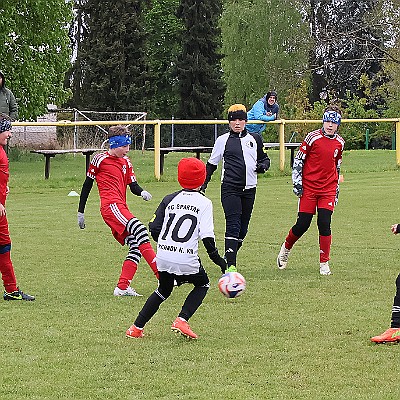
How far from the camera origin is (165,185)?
2155 centimetres

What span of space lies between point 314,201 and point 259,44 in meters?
61.6

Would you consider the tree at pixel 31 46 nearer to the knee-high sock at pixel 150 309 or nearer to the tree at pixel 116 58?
the tree at pixel 116 58

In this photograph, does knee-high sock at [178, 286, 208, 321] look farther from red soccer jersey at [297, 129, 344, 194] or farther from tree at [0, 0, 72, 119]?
tree at [0, 0, 72, 119]

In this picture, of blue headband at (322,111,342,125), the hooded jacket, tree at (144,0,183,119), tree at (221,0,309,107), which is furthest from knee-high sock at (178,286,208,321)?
tree at (221,0,309,107)

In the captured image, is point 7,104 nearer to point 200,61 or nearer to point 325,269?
point 325,269

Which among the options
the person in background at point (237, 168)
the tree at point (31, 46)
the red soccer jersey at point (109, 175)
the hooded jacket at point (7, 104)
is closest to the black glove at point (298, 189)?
the person in background at point (237, 168)

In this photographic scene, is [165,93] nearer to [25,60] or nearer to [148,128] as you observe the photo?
[148,128]

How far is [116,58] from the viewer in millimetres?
58469

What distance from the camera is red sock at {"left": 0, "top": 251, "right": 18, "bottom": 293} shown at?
9000mm

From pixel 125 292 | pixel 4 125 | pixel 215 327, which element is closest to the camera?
pixel 215 327

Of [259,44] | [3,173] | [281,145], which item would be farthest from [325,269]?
[259,44]

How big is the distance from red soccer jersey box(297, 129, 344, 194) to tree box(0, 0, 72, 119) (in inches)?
917

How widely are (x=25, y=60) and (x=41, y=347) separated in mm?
27474

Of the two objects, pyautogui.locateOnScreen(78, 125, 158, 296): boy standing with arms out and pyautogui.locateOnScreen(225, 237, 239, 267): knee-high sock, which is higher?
pyautogui.locateOnScreen(78, 125, 158, 296): boy standing with arms out
